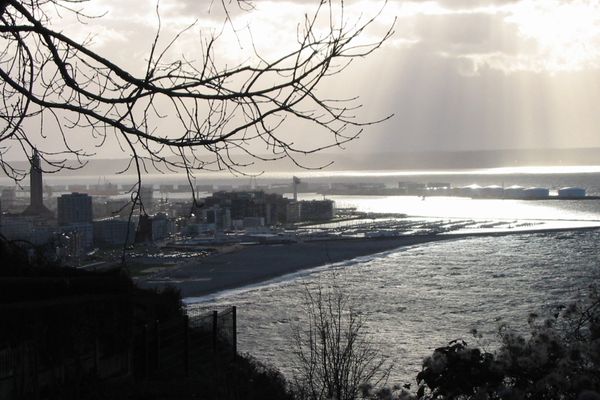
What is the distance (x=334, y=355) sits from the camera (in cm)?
726

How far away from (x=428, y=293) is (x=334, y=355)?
1630cm

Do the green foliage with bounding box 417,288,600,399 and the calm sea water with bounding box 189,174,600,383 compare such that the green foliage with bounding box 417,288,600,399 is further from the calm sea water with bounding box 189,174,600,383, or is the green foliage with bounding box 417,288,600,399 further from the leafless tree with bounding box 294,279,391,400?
the calm sea water with bounding box 189,174,600,383

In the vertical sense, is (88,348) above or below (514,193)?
below

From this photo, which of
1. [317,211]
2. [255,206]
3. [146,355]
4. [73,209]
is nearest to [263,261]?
[73,209]

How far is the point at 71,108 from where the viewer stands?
3.89m

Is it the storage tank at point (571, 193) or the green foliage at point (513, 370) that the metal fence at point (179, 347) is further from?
the storage tank at point (571, 193)

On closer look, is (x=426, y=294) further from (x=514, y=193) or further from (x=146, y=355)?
(x=514, y=193)

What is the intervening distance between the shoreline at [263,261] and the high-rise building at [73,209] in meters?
9.10

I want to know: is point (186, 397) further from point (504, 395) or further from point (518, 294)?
point (518, 294)

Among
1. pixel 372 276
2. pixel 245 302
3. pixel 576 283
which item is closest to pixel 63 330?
pixel 245 302

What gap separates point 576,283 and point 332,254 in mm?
14005

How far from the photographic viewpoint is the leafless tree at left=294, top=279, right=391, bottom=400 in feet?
23.8

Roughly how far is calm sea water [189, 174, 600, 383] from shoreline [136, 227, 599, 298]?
115 cm

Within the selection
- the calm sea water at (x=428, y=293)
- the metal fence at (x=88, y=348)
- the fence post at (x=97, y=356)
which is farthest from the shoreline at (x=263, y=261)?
the fence post at (x=97, y=356)
